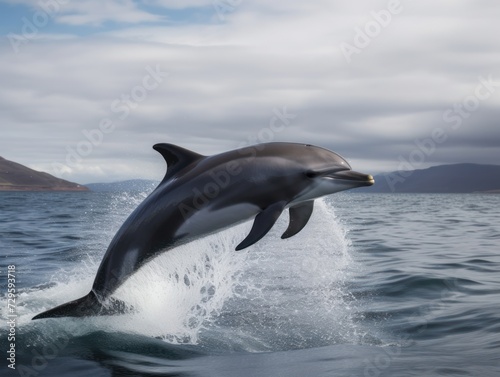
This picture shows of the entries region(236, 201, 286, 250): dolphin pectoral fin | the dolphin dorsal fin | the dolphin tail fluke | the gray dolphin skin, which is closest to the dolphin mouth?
the gray dolphin skin

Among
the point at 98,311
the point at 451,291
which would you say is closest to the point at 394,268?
the point at 451,291

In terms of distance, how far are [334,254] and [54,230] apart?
12888 millimetres

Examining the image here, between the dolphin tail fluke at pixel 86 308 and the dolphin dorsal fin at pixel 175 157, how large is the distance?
69.2 inches

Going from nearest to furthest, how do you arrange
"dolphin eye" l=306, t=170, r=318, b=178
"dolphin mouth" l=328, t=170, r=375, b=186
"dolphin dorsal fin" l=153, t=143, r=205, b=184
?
"dolphin mouth" l=328, t=170, r=375, b=186 → "dolphin eye" l=306, t=170, r=318, b=178 → "dolphin dorsal fin" l=153, t=143, r=205, b=184

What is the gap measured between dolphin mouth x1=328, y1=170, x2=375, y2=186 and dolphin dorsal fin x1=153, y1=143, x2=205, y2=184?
173 centimetres

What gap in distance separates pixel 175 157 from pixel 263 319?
2.95 meters

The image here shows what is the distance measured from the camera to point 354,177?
7.61m

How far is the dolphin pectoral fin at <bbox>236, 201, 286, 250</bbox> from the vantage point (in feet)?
23.9

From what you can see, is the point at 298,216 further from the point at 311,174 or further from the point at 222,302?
the point at 222,302

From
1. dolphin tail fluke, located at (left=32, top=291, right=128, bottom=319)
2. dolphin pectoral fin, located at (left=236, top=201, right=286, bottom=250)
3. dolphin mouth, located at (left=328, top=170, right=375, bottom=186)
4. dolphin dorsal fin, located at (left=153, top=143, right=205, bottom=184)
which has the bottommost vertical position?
dolphin tail fluke, located at (left=32, top=291, right=128, bottom=319)

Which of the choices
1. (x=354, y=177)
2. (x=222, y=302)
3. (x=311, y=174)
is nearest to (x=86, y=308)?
(x=222, y=302)

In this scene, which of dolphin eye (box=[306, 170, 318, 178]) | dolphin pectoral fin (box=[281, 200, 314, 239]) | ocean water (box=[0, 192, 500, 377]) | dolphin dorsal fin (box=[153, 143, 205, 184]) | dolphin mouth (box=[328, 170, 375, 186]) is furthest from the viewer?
dolphin pectoral fin (box=[281, 200, 314, 239])

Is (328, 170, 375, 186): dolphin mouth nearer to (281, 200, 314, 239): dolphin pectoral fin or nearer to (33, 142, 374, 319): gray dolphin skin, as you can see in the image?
(33, 142, 374, 319): gray dolphin skin

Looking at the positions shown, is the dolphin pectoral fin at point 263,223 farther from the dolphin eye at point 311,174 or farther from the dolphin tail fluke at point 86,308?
the dolphin tail fluke at point 86,308
